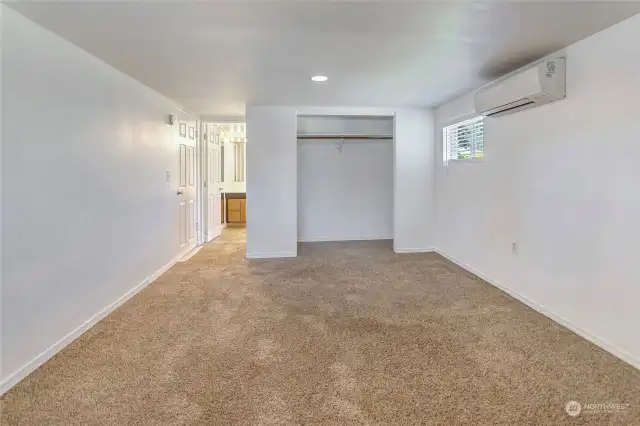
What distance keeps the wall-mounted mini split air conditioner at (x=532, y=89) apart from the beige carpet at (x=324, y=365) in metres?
1.66

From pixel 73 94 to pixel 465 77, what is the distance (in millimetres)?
3234

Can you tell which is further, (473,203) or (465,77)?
(473,203)

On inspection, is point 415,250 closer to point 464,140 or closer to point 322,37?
point 464,140

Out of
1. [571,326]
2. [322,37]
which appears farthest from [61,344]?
[571,326]

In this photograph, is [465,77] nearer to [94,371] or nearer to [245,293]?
[245,293]

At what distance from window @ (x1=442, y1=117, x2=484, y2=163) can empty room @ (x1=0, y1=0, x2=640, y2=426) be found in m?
0.05

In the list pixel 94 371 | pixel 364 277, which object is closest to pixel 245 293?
pixel 364 277

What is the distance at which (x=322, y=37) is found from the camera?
8.73ft

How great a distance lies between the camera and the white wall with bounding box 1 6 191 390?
2.19 m

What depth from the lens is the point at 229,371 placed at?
7.53 ft

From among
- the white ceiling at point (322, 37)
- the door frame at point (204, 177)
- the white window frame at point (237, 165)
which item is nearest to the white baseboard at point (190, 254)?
the door frame at point (204, 177)

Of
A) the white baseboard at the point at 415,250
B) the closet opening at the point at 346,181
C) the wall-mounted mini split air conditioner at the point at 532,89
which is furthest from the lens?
the closet opening at the point at 346,181

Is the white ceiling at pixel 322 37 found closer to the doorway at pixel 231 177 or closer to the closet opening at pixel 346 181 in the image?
the closet opening at pixel 346 181

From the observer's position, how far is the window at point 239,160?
8891 mm
